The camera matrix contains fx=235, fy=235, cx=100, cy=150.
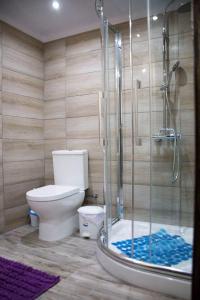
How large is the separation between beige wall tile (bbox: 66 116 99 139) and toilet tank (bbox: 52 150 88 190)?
0.76ft

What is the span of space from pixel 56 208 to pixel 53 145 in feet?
3.37

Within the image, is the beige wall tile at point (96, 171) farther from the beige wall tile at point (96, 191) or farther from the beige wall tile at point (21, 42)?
the beige wall tile at point (21, 42)

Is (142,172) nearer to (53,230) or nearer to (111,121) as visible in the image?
(111,121)

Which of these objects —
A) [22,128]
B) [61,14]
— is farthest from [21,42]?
[22,128]

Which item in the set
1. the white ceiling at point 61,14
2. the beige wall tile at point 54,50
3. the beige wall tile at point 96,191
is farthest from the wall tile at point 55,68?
the beige wall tile at point 96,191

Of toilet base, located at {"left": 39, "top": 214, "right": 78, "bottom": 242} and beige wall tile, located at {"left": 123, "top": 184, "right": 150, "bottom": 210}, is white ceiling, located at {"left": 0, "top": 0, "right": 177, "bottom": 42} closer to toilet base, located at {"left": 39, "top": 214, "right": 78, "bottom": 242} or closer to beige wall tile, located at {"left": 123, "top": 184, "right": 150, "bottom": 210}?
beige wall tile, located at {"left": 123, "top": 184, "right": 150, "bottom": 210}

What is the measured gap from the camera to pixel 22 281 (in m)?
1.68

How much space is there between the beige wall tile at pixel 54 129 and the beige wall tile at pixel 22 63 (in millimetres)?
616

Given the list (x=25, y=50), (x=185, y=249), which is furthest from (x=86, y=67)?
(x=185, y=249)

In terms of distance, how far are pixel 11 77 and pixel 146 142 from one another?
1.68 m

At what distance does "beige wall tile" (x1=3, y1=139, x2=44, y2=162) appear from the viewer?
261 centimetres

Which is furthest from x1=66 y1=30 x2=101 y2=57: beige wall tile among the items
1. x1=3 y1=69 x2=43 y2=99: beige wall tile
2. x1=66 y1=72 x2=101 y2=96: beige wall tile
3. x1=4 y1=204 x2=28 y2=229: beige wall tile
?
x1=4 y1=204 x2=28 y2=229: beige wall tile

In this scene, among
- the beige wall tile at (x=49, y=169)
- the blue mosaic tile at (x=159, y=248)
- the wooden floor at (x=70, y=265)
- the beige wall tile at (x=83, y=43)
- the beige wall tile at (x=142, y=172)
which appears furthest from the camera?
the beige wall tile at (x=49, y=169)

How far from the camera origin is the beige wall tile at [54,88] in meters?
2.99
